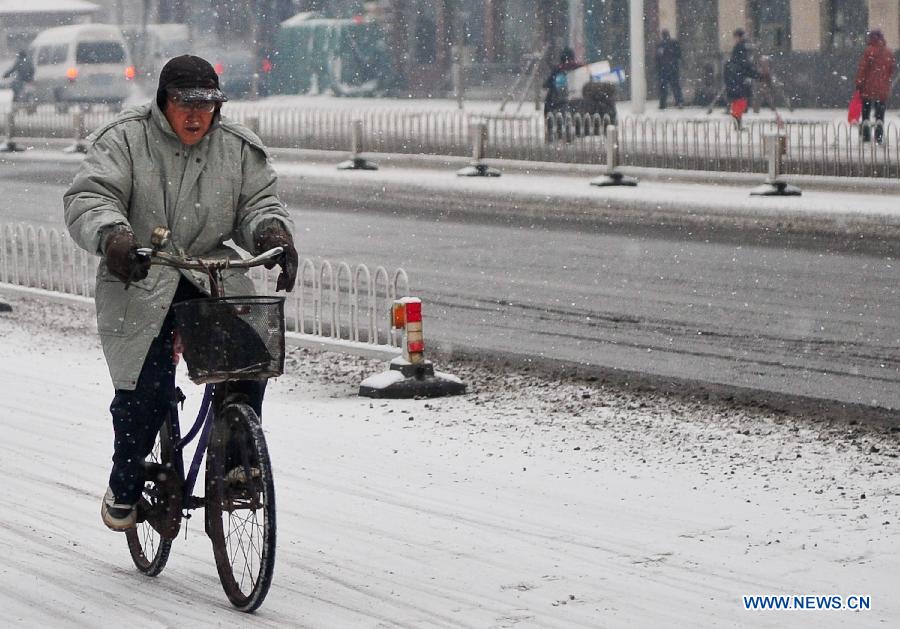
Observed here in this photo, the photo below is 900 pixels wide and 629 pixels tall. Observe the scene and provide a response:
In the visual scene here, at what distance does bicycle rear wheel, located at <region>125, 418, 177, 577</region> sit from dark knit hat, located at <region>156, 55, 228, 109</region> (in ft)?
3.53

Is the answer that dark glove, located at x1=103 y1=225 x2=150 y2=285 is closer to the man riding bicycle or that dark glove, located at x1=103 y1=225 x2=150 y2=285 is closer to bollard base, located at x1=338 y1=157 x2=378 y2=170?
the man riding bicycle

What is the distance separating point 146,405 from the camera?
5398 mm

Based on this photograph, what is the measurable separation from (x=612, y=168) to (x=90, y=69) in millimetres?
23241

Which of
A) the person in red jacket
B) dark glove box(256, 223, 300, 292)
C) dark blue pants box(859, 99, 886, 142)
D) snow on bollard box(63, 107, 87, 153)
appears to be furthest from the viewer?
snow on bollard box(63, 107, 87, 153)

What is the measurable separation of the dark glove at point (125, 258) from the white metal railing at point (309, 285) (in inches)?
192

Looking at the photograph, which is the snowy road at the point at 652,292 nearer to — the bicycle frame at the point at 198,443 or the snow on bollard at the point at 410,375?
the snow on bollard at the point at 410,375

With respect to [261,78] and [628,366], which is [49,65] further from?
[628,366]

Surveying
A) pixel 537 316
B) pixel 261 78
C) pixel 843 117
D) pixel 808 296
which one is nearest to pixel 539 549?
pixel 537 316

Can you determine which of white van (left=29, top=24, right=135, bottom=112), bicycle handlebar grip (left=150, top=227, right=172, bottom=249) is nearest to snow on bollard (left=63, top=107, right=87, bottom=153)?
white van (left=29, top=24, right=135, bottom=112)

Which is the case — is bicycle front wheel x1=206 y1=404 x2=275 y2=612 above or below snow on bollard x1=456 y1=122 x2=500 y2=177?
below

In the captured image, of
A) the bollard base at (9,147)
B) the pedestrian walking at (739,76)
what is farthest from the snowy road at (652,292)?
the bollard base at (9,147)

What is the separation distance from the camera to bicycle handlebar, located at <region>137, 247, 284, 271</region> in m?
4.99

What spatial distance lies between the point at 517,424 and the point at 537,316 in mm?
3846

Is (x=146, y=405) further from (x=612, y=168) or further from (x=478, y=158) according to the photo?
(x=478, y=158)
